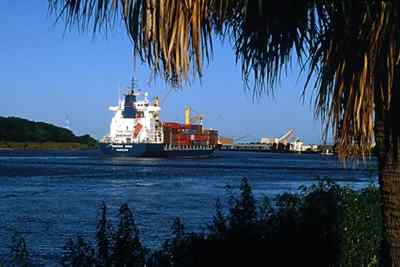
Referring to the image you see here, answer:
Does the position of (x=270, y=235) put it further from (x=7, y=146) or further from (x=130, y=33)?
(x=7, y=146)

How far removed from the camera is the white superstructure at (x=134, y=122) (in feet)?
332

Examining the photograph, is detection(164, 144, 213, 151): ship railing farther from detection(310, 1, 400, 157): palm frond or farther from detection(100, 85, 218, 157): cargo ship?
detection(310, 1, 400, 157): palm frond

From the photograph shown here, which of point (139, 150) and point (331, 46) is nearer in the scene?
point (331, 46)

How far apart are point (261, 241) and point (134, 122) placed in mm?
93487

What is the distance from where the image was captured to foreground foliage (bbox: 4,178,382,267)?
7.39 m

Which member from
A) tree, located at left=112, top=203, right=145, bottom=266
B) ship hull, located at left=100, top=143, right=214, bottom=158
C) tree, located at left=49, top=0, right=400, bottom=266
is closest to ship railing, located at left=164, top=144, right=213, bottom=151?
ship hull, located at left=100, top=143, right=214, bottom=158

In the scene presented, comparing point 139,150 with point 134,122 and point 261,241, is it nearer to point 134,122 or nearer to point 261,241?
point 134,122

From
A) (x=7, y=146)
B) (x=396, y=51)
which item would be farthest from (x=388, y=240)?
(x=7, y=146)

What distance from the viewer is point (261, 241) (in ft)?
26.1

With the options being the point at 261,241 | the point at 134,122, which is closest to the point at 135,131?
the point at 134,122

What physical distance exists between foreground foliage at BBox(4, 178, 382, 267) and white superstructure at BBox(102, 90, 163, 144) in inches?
3629

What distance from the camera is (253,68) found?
3.99m

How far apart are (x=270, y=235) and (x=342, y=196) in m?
1.52

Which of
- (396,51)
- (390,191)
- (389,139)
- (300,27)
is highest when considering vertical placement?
(300,27)
